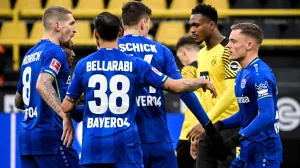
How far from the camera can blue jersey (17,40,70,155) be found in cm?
713

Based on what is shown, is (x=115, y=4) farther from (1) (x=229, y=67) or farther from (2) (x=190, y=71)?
(1) (x=229, y=67)

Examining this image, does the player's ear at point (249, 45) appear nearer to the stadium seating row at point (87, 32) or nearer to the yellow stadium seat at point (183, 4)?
the stadium seating row at point (87, 32)

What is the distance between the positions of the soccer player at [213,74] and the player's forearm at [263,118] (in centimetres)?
132

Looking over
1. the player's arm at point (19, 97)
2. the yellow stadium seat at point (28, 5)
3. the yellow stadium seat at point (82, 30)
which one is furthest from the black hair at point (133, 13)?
the yellow stadium seat at point (28, 5)

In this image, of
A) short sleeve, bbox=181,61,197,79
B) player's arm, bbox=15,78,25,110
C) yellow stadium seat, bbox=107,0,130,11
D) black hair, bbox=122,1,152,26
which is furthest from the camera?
yellow stadium seat, bbox=107,0,130,11

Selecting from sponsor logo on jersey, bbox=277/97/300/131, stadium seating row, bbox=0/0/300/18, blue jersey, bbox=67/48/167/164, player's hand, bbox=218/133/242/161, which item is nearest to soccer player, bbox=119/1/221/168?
player's hand, bbox=218/133/242/161

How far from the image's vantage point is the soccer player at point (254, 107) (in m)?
6.43

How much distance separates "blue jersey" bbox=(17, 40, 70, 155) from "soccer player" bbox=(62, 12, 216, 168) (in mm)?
830

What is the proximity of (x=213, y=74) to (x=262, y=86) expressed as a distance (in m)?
1.71

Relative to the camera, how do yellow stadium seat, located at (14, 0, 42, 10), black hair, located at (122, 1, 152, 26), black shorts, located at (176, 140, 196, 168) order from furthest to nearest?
1. yellow stadium seat, located at (14, 0, 42, 10)
2. black shorts, located at (176, 140, 196, 168)
3. black hair, located at (122, 1, 152, 26)

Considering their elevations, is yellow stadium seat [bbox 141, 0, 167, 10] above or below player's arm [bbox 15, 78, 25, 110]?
above

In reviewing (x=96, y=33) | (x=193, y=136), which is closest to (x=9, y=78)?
(x=193, y=136)

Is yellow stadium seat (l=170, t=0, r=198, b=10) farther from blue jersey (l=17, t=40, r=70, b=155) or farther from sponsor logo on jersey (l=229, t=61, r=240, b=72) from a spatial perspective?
blue jersey (l=17, t=40, r=70, b=155)

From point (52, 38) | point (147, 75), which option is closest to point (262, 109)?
point (147, 75)
